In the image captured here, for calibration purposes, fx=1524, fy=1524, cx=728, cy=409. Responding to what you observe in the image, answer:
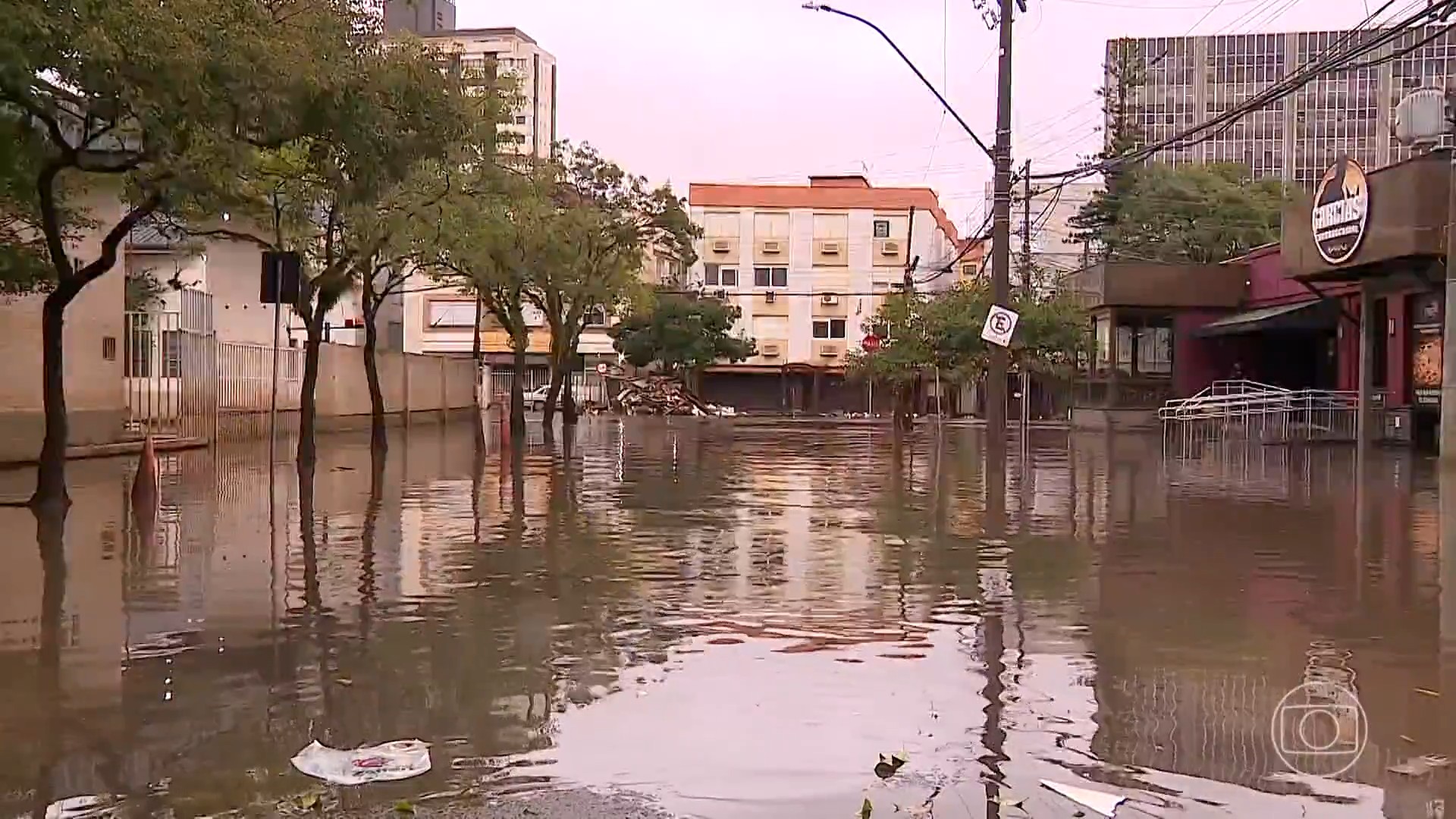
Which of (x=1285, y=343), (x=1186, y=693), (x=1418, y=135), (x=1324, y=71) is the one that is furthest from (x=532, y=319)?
(x=1186, y=693)

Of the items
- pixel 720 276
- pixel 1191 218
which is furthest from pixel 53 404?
pixel 720 276

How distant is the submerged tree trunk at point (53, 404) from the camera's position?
15.0 meters

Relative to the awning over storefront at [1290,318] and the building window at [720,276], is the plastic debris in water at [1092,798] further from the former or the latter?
the building window at [720,276]

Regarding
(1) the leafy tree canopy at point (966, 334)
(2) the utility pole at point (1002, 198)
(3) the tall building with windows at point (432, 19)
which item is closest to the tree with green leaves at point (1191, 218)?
(1) the leafy tree canopy at point (966, 334)

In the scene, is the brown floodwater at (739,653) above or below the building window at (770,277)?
below

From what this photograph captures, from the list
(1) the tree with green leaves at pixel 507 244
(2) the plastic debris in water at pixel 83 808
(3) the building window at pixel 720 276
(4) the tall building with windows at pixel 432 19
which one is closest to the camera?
(2) the plastic debris in water at pixel 83 808

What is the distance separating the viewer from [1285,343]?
4588cm

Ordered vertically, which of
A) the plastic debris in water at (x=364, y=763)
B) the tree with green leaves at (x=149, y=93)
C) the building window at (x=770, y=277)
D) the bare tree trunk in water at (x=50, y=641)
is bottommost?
the plastic debris in water at (x=364, y=763)

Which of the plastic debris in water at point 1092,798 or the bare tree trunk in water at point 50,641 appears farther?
the bare tree trunk in water at point 50,641

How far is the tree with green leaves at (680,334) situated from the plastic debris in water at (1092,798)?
63093mm

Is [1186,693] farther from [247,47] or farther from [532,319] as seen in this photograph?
[532,319]

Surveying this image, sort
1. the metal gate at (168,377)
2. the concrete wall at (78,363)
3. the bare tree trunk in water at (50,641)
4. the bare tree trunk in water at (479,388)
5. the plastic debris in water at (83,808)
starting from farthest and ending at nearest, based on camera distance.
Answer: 1. the bare tree trunk in water at (479,388)
2. the metal gate at (168,377)
3. the concrete wall at (78,363)
4. the bare tree trunk in water at (50,641)
5. the plastic debris in water at (83,808)

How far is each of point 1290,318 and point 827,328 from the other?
4093cm

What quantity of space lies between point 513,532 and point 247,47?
16.2 feet
